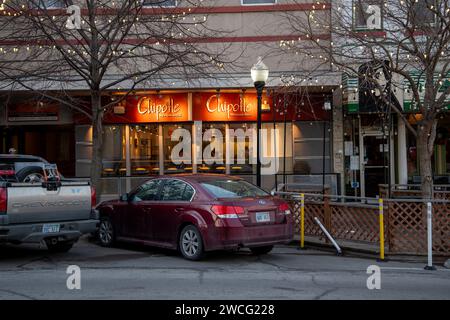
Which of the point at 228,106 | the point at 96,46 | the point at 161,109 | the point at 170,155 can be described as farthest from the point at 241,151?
the point at 96,46

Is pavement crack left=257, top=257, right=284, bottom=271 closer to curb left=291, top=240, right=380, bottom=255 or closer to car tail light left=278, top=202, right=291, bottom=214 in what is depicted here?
car tail light left=278, top=202, right=291, bottom=214

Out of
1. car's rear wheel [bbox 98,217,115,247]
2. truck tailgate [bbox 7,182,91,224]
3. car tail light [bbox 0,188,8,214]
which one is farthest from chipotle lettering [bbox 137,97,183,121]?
car tail light [bbox 0,188,8,214]

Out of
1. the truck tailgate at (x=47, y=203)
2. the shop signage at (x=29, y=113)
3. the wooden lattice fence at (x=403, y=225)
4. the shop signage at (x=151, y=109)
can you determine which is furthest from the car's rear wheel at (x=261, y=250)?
the shop signage at (x=29, y=113)

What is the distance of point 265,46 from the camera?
17.6 meters

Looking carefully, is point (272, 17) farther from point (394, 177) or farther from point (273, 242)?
point (273, 242)

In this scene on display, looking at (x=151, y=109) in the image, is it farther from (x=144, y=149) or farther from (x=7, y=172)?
(x=7, y=172)

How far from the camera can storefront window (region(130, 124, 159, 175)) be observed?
19.4m

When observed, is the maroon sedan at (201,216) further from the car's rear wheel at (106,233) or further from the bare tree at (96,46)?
the bare tree at (96,46)

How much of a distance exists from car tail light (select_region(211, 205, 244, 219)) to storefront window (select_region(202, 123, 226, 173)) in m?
9.90

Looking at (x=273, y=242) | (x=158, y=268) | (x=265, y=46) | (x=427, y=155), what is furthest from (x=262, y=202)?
(x=265, y=46)

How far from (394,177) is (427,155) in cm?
688

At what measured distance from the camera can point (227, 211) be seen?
931 centimetres

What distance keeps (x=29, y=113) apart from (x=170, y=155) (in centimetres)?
514

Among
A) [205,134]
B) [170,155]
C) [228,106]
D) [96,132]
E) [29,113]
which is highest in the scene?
[228,106]
